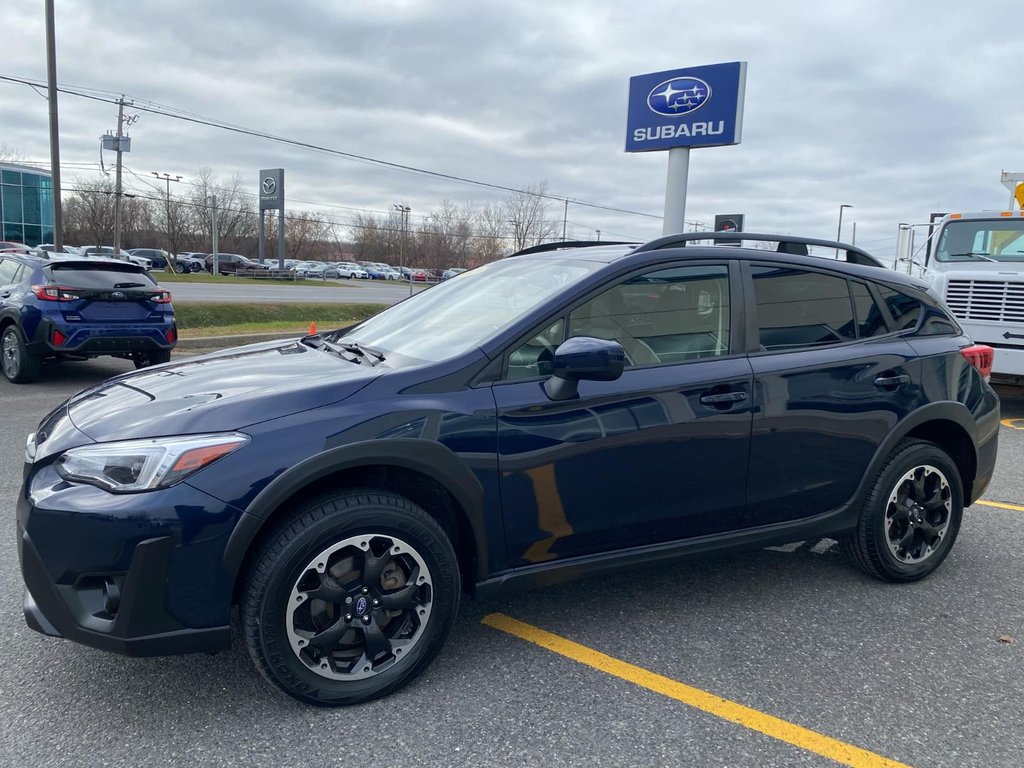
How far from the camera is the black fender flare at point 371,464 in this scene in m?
2.43

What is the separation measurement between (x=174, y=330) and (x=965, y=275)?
9.79 m

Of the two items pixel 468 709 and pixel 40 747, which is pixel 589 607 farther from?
pixel 40 747

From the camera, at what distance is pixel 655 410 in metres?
3.09

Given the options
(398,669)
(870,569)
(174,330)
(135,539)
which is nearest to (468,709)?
(398,669)

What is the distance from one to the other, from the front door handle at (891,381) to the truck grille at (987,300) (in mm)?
6255

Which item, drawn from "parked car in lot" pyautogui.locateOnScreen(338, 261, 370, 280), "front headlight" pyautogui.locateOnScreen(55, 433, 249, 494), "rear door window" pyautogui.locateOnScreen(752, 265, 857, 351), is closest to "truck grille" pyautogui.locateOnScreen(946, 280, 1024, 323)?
"rear door window" pyautogui.locateOnScreen(752, 265, 857, 351)

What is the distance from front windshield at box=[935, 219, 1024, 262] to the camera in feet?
30.8

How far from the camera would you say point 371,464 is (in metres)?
2.62

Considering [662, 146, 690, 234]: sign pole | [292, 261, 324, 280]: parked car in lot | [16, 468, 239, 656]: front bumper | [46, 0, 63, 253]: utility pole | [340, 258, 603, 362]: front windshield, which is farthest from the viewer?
[292, 261, 324, 280]: parked car in lot

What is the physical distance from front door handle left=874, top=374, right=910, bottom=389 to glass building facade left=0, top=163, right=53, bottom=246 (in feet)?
204

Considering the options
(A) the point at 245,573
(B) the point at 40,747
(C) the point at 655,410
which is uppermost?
(C) the point at 655,410

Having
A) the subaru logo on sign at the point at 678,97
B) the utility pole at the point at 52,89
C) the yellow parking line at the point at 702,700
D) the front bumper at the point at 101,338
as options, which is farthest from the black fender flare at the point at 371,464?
the subaru logo on sign at the point at 678,97

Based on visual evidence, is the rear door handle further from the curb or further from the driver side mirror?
the curb

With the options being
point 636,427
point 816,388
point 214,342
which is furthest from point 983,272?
point 214,342
